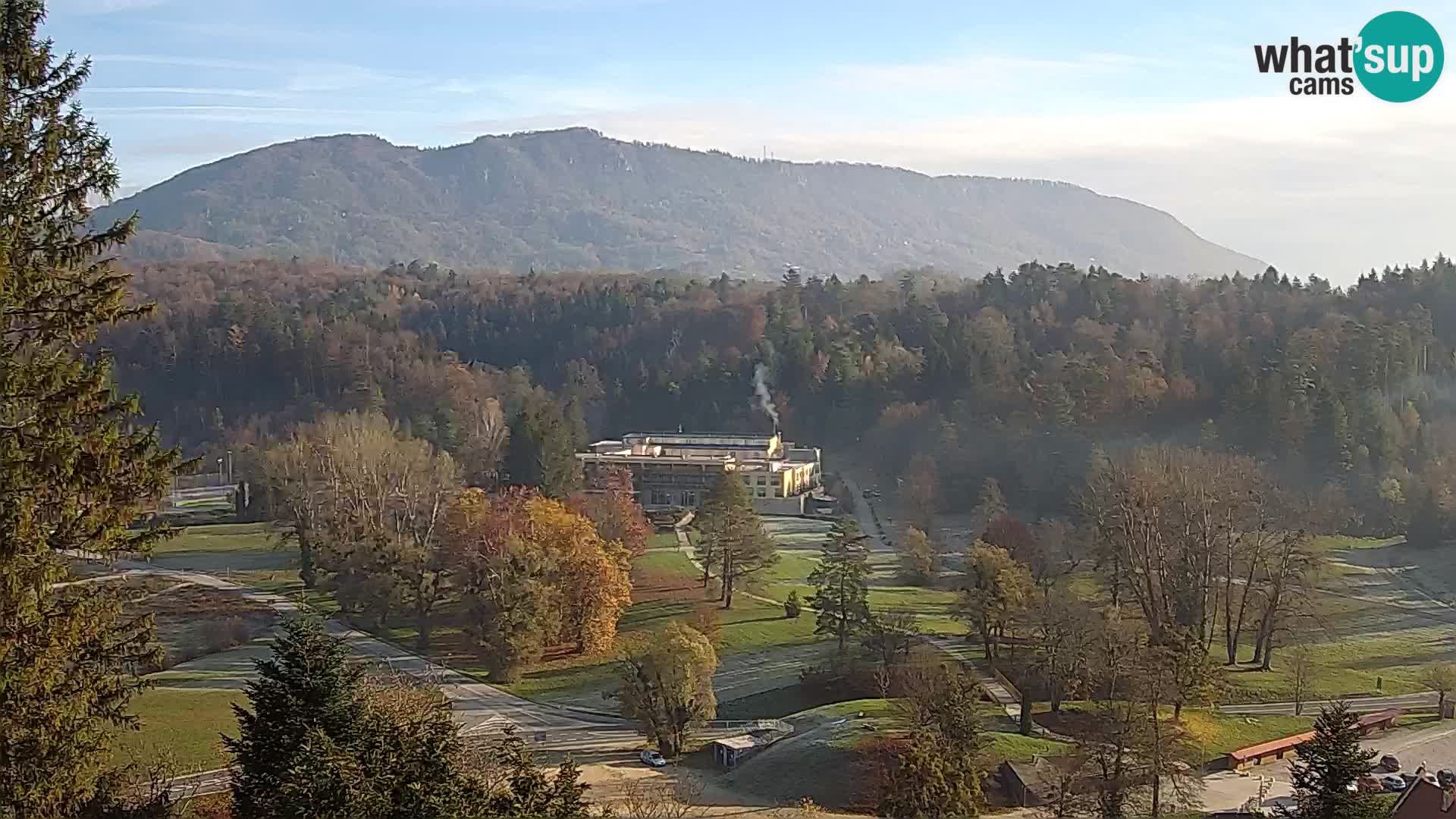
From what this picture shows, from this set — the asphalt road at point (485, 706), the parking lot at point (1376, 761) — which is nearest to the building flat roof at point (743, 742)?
the asphalt road at point (485, 706)

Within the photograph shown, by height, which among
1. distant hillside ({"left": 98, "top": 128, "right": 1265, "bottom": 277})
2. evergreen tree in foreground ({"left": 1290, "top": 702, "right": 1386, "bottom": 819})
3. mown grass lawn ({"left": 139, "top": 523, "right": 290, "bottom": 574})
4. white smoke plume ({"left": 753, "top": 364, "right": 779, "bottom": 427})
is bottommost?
mown grass lawn ({"left": 139, "top": 523, "right": 290, "bottom": 574})

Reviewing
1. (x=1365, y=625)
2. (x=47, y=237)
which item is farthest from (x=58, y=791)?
(x=1365, y=625)

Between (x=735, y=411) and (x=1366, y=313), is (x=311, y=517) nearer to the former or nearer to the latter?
(x=735, y=411)

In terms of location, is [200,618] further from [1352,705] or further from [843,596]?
[1352,705]

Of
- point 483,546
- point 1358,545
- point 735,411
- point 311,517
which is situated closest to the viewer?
point 483,546

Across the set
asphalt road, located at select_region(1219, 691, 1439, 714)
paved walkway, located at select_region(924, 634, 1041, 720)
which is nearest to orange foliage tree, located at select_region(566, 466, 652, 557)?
paved walkway, located at select_region(924, 634, 1041, 720)

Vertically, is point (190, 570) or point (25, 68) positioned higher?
point (25, 68)

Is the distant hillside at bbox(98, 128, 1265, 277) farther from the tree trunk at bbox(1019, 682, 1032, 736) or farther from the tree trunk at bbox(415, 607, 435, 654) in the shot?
the tree trunk at bbox(1019, 682, 1032, 736)
